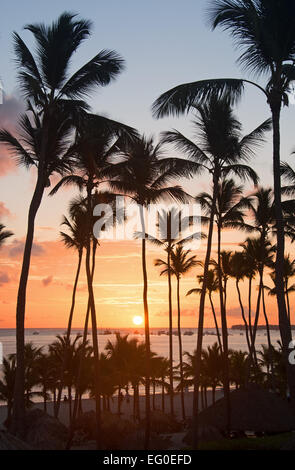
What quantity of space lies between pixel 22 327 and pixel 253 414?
540 inches

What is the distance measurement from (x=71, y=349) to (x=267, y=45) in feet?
92.1

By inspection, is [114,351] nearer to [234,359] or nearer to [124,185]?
[234,359]

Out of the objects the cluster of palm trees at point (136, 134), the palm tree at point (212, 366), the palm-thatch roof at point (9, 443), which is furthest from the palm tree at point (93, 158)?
the palm tree at point (212, 366)

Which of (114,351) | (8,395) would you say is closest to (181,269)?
(114,351)

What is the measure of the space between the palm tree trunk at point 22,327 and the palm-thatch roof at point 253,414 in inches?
430

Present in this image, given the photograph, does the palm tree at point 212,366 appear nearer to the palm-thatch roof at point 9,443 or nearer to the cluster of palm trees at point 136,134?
the cluster of palm trees at point 136,134

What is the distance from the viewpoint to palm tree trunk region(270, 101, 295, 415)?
16016mm

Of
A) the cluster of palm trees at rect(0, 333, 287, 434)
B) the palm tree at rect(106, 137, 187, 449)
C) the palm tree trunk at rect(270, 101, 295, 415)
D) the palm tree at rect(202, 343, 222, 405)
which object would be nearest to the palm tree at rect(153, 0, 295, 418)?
the palm tree trunk at rect(270, 101, 295, 415)

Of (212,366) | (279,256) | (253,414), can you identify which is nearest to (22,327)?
(279,256)

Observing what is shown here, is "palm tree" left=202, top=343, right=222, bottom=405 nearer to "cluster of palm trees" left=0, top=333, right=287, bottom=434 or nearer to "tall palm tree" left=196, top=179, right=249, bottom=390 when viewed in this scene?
"cluster of palm trees" left=0, top=333, right=287, bottom=434

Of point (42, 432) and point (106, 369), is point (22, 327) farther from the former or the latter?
point (106, 369)

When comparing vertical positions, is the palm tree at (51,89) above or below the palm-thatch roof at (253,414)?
above

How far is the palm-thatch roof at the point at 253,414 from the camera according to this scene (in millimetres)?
25163

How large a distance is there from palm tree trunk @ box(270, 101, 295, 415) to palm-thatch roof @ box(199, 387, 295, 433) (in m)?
8.46
